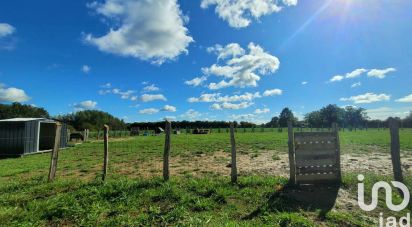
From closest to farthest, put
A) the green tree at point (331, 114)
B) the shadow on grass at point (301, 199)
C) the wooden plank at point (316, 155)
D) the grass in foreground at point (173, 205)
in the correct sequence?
the grass in foreground at point (173, 205)
the shadow on grass at point (301, 199)
the wooden plank at point (316, 155)
the green tree at point (331, 114)

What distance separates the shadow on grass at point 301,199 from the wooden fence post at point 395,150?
6.50 feet

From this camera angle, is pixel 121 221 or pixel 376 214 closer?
pixel 121 221

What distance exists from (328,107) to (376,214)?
488 ft

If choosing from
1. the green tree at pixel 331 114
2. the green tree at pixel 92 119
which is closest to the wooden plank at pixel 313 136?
the green tree at pixel 92 119

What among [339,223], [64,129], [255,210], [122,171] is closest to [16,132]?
[64,129]

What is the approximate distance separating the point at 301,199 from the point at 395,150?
4055mm

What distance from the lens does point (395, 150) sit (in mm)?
→ 8750

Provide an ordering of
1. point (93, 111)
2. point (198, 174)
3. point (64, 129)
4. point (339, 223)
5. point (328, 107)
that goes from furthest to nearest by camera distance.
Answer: point (328, 107), point (93, 111), point (64, 129), point (198, 174), point (339, 223)

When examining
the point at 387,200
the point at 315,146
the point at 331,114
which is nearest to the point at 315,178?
the point at 315,146

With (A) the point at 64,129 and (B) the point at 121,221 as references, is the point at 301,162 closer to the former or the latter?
(B) the point at 121,221

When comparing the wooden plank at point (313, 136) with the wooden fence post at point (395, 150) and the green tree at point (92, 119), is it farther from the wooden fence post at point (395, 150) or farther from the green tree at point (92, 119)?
the green tree at point (92, 119)

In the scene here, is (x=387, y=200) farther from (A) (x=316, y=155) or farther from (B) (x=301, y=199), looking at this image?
(A) (x=316, y=155)

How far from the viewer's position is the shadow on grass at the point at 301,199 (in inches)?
255

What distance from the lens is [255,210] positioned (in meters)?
6.49
